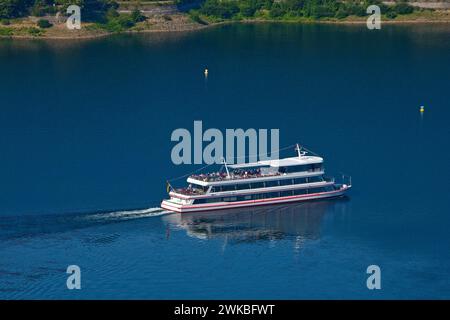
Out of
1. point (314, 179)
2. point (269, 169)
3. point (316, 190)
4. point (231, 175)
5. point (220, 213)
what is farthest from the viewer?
point (314, 179)

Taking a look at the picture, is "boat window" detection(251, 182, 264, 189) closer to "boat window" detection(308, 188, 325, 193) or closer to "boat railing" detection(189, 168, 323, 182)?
"boat railing" detection(189, 168, 323, 182)


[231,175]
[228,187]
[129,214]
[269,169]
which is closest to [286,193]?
[269,169]

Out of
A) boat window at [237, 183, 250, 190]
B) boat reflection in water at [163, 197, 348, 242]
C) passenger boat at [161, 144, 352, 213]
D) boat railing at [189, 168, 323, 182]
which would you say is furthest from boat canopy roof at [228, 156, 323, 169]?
boat reflection in water at [163, 197, 348, 242]

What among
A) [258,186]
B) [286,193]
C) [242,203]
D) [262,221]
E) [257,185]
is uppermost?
[257,185]

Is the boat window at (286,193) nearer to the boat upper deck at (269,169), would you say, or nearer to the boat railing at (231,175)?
the boat upper deck at (269,169)

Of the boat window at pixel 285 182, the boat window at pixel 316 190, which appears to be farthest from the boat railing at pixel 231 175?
the boat window at pixel 316 190

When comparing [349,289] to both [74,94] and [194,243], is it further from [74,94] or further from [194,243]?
[74,94]

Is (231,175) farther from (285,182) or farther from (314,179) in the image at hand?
(314,179)

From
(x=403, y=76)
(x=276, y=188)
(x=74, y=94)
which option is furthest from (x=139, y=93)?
(x=276, y=188)
